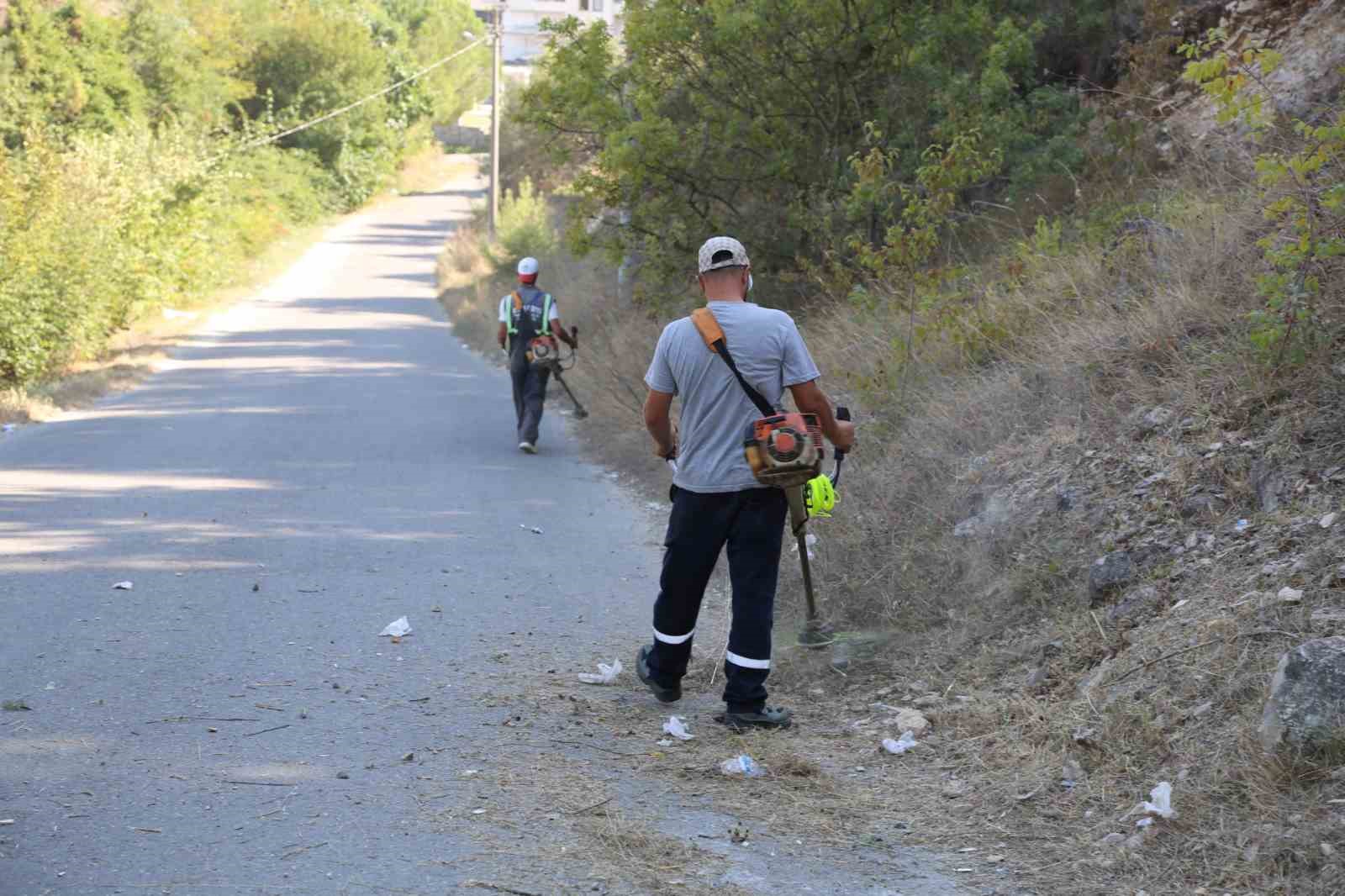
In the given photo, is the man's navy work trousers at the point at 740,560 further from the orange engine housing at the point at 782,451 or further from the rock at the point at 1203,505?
the rock at the point at 1203,505

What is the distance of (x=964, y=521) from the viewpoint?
712 cm

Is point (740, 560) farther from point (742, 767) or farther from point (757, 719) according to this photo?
point (742, 767)

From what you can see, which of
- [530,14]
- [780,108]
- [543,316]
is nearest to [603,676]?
[543,316]

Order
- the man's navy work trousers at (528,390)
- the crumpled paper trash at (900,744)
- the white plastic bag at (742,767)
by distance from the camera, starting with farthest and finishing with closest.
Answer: the man's navy work trousers at (528,390), the crumpled paper trash at (900,744), the white plastic bag at (742,767)

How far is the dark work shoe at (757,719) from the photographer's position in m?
5.58

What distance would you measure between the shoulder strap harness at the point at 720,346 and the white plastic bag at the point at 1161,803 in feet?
6.63

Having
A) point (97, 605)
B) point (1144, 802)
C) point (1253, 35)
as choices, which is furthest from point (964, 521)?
point (1253, 35)

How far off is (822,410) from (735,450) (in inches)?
16.5

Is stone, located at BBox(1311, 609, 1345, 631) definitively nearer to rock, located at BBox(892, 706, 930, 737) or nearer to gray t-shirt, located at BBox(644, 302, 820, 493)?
rock, located at BBox(892, 706, 930, 737)

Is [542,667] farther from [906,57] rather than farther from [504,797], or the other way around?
[906,57]

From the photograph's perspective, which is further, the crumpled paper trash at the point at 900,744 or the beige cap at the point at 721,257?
the beige cap at the point at 721,257

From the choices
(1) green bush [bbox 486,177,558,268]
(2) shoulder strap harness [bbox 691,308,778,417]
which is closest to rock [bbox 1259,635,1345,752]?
(2) shoulder strap harness [bbox 691,308,778,417]

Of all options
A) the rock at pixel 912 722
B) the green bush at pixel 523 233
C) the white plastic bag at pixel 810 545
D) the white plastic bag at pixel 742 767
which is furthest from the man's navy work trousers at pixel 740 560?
the green bush at pixel 523 233

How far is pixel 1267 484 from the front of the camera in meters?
5.99
